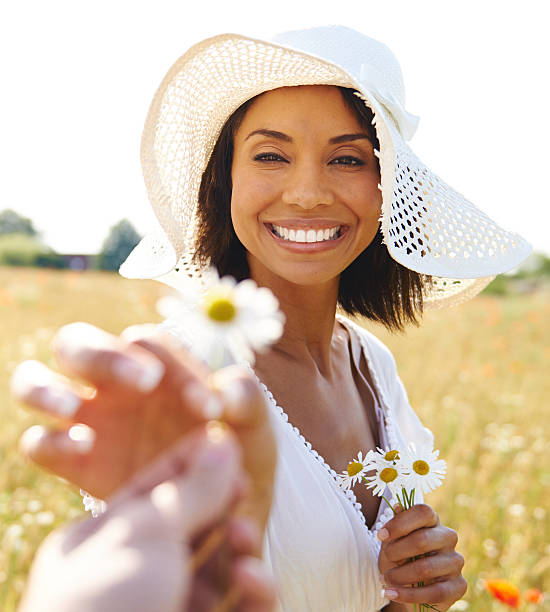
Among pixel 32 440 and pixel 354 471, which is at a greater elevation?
pixel 32 440

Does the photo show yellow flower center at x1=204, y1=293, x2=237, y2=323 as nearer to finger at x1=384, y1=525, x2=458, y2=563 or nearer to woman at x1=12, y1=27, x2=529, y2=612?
woman at x1=12, y1=27, x2=529, y2=612

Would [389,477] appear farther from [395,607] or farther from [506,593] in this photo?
[506,593]

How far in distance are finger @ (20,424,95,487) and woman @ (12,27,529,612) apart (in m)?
0.74

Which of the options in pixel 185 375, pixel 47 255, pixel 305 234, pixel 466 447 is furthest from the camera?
pixel 47 255

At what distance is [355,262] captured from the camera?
6.85 feet

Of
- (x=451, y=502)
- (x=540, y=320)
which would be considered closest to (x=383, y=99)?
(x=451, y=502)

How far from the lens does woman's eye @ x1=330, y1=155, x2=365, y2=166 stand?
5.13 ft

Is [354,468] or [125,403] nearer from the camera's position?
[125,403]

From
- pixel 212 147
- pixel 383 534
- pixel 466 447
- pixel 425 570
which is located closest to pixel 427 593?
pixel 425 570

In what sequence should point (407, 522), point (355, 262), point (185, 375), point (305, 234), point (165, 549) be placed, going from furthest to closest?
1. point (355, 262)
2. point (305, 234)
3. point (407, 522)
4. point (185, 375)
5. point (165, 549)

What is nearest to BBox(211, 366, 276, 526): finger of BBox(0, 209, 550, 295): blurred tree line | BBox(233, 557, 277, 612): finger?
BBox(233, 557, 277, 612): finger

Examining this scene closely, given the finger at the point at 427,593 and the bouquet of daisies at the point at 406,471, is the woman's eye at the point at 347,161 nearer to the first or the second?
the bouquet of daisies at the point at 406,471

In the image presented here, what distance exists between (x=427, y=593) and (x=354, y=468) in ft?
0.94

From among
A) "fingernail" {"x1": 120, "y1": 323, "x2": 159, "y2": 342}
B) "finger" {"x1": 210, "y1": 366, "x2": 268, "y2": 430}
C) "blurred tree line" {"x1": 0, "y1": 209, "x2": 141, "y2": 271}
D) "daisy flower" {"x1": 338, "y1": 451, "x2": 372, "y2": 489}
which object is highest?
"fingernail" {"x1": 120, "y1": 323, "x2": 159, "y2": 342}
